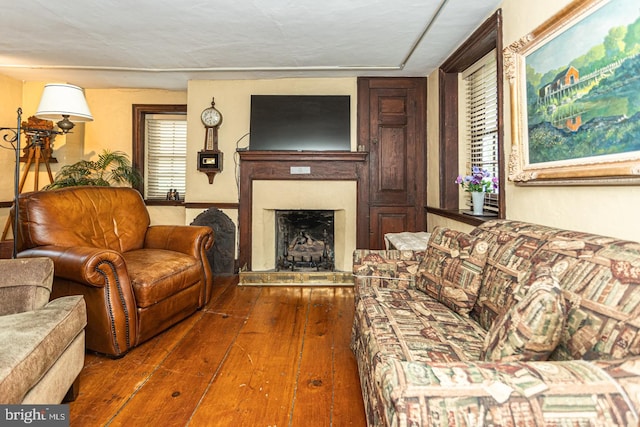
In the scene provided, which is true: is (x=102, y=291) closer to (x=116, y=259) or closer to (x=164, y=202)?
(x=116, y=259)

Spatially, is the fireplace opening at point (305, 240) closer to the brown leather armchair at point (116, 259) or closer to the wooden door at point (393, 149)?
the wooden door at point (393, 149)

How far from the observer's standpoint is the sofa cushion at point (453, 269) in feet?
5.90

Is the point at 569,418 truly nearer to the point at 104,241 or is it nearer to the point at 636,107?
the point at 636,107

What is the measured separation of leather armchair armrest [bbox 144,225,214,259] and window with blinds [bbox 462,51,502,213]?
2.44 metres

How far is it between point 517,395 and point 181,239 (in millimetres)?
2842

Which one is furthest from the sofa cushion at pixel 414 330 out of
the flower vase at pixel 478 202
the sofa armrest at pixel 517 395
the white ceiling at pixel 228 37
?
the white ceiling at pixel 228 37

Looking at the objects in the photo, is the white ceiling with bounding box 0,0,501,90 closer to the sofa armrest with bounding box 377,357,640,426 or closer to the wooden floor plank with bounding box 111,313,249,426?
the wooden floor plank with bounding box 111,313,249,426

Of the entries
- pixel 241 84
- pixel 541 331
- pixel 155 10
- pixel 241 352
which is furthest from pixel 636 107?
pixel 241 84

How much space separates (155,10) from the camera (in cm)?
266

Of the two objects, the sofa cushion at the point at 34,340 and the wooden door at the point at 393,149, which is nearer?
the sofa cushion at the point at 34,340

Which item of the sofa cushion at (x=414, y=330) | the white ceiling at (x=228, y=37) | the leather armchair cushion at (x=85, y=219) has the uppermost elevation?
the white ceiling at (x=228, y=37)

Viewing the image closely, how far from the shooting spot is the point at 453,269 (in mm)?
1923

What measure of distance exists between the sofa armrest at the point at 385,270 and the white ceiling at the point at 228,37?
5.89ft

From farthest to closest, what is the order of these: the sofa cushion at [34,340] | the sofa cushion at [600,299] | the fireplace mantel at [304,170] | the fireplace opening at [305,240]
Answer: the fireplace opening at [305,240] < the fireplace mantel at [304,170] < the sofa cushion at [34,340] < the sofa cushion at [600,299]
